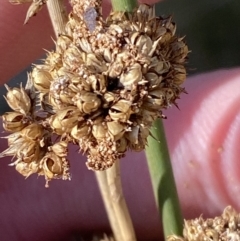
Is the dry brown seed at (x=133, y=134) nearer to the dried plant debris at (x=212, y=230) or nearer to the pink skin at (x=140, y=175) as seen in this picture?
the dried plant debris at (x=212, y=230)

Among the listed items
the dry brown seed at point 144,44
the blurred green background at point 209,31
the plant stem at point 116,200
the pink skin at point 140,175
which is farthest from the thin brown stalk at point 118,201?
the blurred green background at point 209,31

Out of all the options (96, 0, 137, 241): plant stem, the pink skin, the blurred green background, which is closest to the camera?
(96, 0, 137, 241): plant stem

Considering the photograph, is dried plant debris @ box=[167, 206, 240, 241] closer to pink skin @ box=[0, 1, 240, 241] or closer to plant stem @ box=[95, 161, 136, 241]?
plant stem @ box=[95, 161, 136, 241]

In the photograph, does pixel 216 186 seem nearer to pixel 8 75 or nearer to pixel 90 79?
pixel 8 75

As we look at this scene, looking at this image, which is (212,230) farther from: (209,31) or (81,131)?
(209,31)

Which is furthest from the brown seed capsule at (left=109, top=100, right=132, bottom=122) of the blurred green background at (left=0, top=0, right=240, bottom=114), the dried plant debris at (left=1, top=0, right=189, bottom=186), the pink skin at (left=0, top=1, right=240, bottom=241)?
the blurred green background at (left=0, top=0, right=240, bottom=114)

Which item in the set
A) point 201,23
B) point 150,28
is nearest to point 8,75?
point 201,23
